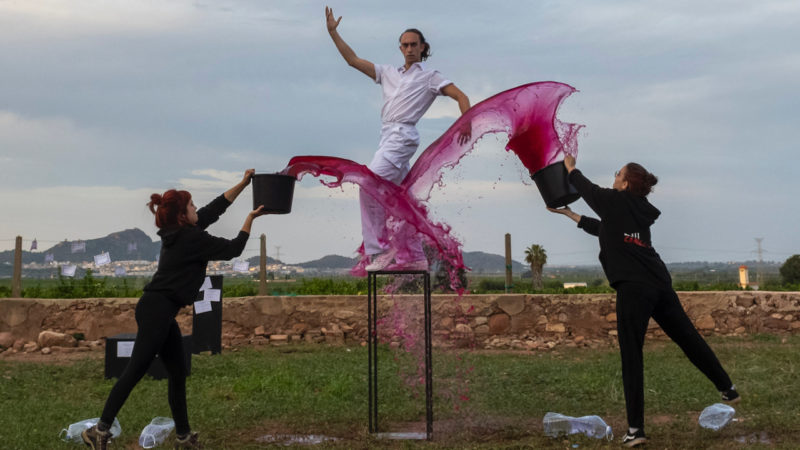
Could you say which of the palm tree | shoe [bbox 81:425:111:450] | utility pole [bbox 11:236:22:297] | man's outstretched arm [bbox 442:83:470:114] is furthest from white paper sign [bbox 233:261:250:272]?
the palm tree

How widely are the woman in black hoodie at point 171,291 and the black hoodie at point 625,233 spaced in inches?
91.0

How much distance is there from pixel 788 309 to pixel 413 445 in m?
10.7

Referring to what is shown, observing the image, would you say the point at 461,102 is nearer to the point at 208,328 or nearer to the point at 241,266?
the point at 208,328

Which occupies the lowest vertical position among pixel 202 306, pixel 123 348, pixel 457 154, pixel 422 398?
pixel 422 398

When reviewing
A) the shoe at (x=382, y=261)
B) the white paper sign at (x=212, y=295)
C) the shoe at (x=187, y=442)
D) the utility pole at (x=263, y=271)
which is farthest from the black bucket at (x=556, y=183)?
the utility pole at (x=263, y=271)

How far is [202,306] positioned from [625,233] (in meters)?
8.15

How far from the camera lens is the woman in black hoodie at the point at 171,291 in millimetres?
4578

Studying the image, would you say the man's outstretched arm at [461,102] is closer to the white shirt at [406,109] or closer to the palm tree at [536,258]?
the white shirt at [406,109]

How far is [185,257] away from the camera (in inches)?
184

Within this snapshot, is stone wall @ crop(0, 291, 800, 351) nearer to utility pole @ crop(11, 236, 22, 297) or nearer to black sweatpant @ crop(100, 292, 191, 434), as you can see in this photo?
utility pole @ crop(11, 236, 22, 297)

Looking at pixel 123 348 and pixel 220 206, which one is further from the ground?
pixel 220 206

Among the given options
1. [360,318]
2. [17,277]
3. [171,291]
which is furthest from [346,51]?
Answer: [17,277]

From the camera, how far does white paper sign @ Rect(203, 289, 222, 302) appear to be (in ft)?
37.7

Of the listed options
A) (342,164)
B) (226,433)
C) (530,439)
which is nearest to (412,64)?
(342,164)
